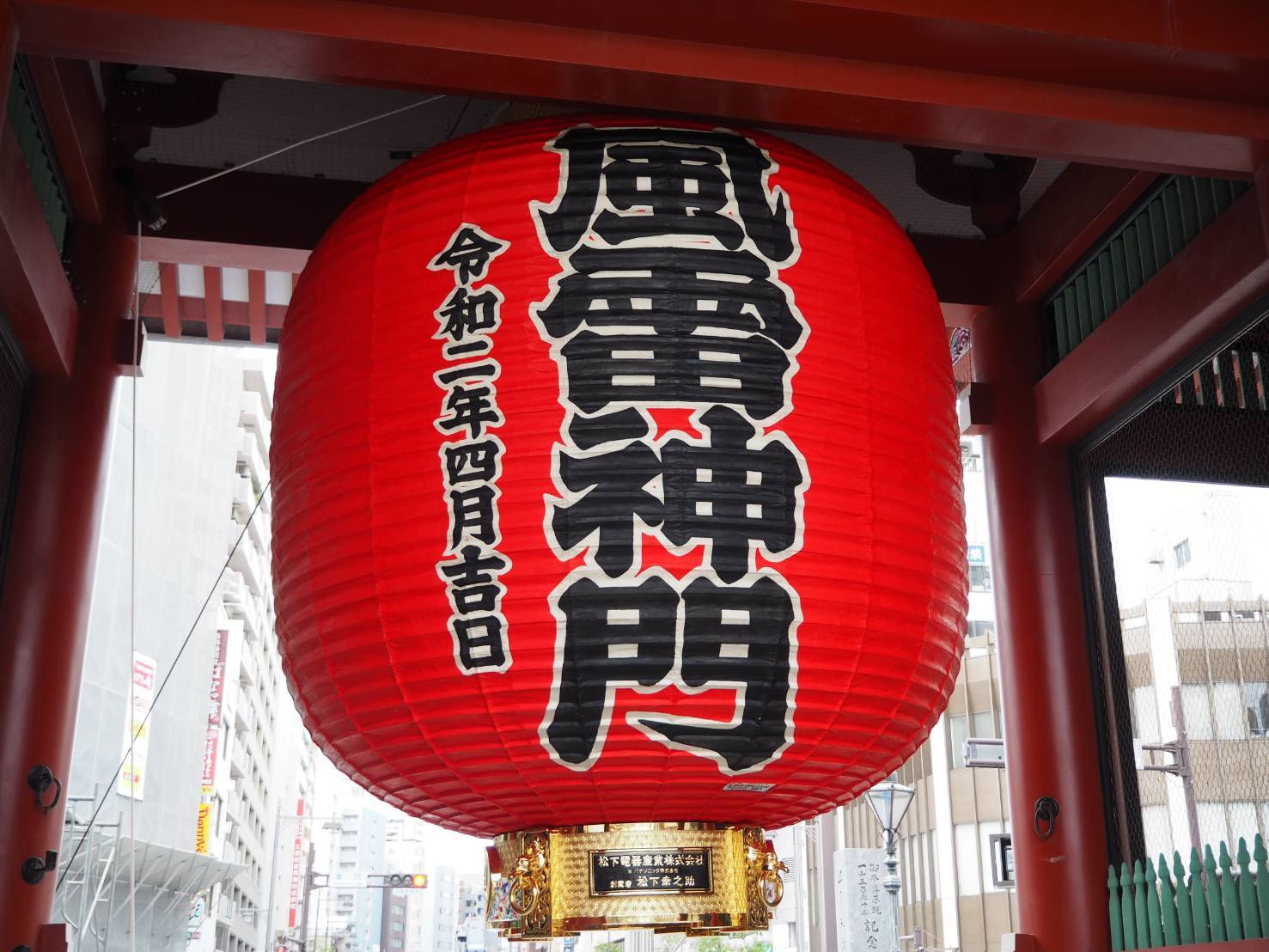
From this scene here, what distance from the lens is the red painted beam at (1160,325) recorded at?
4242 mm

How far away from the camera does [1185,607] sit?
5.93 meters

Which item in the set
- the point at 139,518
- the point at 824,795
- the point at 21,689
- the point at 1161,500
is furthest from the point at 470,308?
the point at 139,518

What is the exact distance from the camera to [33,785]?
4328 millimetres

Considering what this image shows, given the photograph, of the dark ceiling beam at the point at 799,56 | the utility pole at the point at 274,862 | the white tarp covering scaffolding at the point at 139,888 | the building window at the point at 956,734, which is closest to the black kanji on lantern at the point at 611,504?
the dark ceiling beam at the point at 799,56

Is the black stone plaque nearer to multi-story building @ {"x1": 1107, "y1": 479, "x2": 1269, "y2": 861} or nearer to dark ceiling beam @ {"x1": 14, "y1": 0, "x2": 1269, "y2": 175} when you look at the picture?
dark ceiling beam @ {"x1": 14, "y1": 0, "x2": 1269, "y2": 175}

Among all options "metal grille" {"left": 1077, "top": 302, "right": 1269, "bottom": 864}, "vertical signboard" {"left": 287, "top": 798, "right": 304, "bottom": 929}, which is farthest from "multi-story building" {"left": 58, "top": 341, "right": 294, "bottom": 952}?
"vertical signboard" {"left": 287, "top": 798, "right": 304, "bottom": 929}

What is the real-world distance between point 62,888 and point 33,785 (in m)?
10.8

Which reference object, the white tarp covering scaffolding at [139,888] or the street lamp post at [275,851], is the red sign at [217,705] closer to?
the street lamp post at [275,851]

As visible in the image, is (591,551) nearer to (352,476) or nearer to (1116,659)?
(352,476)

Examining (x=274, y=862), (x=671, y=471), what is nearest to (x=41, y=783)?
(x=671, y=471)

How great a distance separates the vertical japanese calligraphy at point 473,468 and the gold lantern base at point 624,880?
586 mm

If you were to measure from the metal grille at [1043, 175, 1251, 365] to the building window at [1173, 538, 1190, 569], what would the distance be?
1016mm

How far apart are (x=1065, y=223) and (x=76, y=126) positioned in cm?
388

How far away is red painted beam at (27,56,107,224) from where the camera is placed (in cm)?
439
